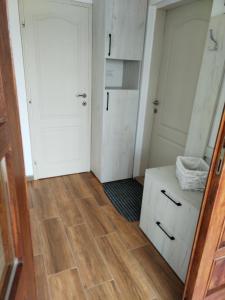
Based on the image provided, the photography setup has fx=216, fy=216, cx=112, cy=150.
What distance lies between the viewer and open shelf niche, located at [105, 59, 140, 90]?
262 centimetres

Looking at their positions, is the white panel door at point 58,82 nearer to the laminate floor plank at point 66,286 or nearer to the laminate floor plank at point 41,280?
the laminate floor plank at point 41,280

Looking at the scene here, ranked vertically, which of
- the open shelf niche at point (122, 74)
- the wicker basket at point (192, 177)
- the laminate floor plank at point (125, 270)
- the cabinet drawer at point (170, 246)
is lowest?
the laminate floor plank at point (125, 270)

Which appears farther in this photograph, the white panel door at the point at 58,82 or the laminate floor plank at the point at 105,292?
the white panel door at the point at 58,82

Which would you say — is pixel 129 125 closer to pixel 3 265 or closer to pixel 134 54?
pixel 134 54

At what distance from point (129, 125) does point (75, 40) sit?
46.2 inches

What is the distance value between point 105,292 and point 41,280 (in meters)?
0.46

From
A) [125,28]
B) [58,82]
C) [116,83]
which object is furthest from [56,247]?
[125,28]

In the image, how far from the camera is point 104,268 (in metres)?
1.65

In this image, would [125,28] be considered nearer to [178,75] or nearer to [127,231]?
[178,75]

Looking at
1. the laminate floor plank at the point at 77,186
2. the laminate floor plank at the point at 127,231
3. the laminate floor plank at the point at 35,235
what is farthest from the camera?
the laminate floor plank at the point at 77,186

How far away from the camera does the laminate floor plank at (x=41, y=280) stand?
1.42 m

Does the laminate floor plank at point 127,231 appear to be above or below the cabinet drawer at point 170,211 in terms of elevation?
below

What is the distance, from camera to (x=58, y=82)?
2576 millimetres

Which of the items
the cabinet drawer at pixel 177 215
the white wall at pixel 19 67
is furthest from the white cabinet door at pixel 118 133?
the cabinet drawer at pixel 177 215
